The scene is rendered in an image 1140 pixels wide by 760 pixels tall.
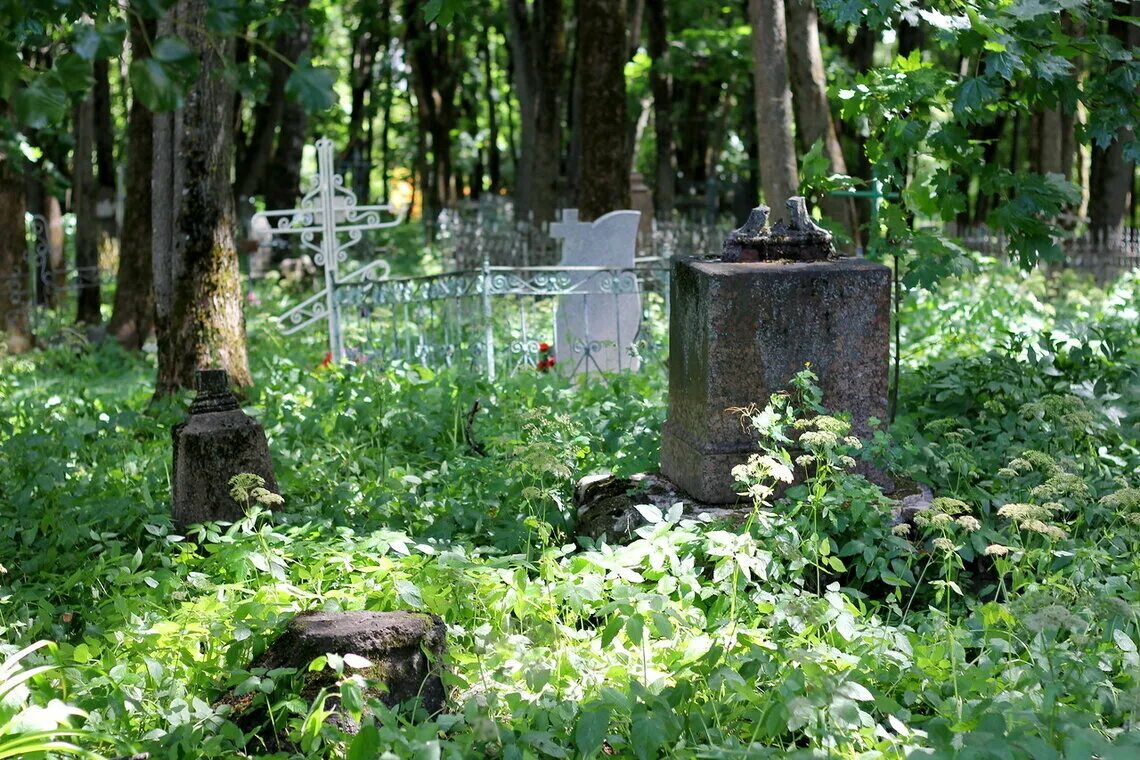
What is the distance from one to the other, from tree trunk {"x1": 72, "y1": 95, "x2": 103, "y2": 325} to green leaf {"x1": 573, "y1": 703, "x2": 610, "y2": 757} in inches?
532

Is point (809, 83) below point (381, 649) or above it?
above

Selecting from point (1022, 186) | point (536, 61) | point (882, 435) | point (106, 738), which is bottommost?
point (106, 738)

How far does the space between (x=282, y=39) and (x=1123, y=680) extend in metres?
18.4

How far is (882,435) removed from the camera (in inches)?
208

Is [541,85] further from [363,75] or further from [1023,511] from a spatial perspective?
[1023,511]

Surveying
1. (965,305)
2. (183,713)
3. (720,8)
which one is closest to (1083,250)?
(965,305)

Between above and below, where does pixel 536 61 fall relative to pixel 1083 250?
above

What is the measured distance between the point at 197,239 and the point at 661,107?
54.6 ft

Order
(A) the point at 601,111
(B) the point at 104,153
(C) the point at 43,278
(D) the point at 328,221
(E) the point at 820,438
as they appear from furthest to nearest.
Result: (B) the point at 104,153 < (C) the point at 43,278 < (A) the point at 601,111 < (D) the point at 328,221 < (E) the point at 820,438

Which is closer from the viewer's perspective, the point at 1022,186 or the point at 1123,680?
the point at 1123,680

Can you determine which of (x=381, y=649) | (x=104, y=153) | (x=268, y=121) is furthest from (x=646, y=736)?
(x=268, y=121)

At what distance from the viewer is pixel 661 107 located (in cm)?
Result: 2428

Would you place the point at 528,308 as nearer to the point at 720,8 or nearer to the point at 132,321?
the point at 132,321

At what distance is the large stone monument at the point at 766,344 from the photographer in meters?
5.62
